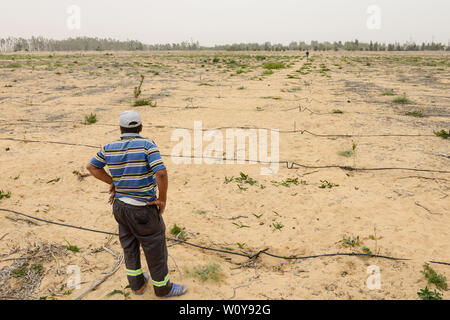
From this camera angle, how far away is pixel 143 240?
2479mm

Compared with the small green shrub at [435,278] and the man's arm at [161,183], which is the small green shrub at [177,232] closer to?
the man's arm at [161,183]

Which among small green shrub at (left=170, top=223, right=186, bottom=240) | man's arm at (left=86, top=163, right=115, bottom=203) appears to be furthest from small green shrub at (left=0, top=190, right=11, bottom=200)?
man's arm at (left=86, top=163, right=115, bottom=203)

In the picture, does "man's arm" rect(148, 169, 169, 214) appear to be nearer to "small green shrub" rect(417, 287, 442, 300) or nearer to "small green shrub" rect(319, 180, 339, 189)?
"small green shrub" rect(417, 287, 442, 300)

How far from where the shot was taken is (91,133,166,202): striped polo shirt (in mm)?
2279

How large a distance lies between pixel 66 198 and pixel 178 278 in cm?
261

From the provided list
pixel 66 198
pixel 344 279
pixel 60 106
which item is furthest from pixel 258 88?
pixel 344 279

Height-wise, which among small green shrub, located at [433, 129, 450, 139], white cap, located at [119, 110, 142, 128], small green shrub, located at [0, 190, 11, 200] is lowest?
small green shrub, located at [0, 190, 11, 200]

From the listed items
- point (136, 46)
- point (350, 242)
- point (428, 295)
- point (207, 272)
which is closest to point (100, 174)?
point (207, 272)

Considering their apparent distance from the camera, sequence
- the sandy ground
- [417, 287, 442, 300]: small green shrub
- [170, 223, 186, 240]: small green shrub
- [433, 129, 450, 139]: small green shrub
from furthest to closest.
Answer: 1. [433, 129, 450, 139]: small green shrub
2. [170, 223, 186, 240]: small green shrub
3. the sandy ground
4. [417, 287, 442, 300]: small green shrub

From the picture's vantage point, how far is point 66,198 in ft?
15.5

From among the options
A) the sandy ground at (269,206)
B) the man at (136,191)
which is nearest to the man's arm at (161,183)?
the man at (136,191)

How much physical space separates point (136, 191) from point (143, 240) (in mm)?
407

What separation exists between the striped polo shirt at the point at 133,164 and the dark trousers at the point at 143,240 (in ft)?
0.35

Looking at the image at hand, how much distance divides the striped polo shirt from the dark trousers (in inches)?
4.2
